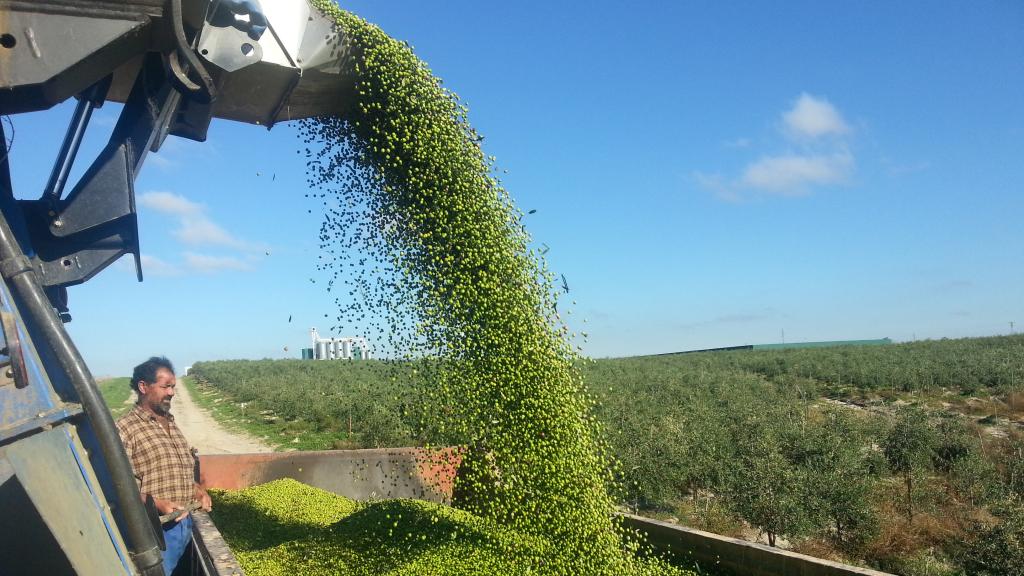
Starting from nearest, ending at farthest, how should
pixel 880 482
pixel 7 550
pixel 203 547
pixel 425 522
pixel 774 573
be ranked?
pixel 7 550, pixel 203 547, pixel 774 573, pixel 425 522, pixel 880 482

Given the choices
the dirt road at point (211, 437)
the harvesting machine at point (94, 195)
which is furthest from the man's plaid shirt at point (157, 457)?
the dirt road at point (211, 437)

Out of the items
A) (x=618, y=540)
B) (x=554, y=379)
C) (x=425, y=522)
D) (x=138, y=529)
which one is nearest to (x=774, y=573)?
(x=618, y=540)

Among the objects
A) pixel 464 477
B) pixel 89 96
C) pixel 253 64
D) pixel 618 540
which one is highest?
pixel 253 64

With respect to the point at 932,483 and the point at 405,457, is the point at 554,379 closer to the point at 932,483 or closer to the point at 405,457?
the point at 405,457

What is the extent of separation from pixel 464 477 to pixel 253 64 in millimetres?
2287

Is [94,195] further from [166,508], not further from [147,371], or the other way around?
[166,508]

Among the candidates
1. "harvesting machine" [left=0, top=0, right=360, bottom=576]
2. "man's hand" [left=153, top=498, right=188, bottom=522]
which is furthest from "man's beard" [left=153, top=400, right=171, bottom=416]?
"harvesting machine" [left=0, top=0, right=360, bottom=576]

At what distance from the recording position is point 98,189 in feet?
8.08

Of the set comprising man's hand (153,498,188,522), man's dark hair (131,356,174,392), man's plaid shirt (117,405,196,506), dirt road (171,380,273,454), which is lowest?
dirt road (171,380,273,454)

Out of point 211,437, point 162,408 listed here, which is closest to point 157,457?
point 162,408

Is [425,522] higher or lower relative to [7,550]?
lower

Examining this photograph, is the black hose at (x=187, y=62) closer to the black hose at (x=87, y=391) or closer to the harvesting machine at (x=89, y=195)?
the harvesting machine at (x=89, y=195)

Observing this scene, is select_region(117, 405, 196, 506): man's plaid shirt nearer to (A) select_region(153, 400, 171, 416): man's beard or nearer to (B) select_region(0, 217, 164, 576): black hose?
(A) select_region(153, 400, 171, 416): man's beard

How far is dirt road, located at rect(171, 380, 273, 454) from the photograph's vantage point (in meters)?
13.4
